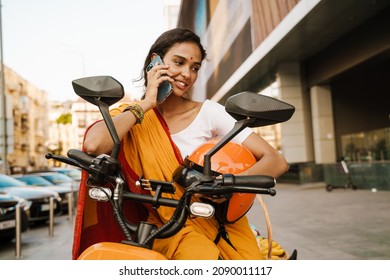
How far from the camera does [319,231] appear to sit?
225 inches

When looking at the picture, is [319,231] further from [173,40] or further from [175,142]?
[173,40]

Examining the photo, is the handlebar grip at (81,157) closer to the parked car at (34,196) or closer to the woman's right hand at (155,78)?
Result: the woman's right hand at (155,78)

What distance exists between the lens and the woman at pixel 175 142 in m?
1.40

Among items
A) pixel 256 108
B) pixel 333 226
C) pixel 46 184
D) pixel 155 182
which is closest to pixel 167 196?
pixel 155 182

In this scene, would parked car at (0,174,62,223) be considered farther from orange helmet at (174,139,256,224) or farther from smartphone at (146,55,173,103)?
orange helmet at (174,139,256,224)

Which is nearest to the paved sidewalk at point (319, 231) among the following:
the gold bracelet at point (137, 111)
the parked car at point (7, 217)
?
the parked car at point (7, 217)

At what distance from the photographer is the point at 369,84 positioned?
14742mm

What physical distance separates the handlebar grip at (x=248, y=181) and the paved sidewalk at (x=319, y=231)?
250 centimetres

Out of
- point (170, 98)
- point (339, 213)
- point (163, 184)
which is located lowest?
point (339, 213)

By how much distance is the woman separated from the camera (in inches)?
55.0

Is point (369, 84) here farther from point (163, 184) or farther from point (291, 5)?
point (163, 184)

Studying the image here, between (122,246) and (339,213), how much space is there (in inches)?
263

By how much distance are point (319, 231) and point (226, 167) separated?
15.7ft
